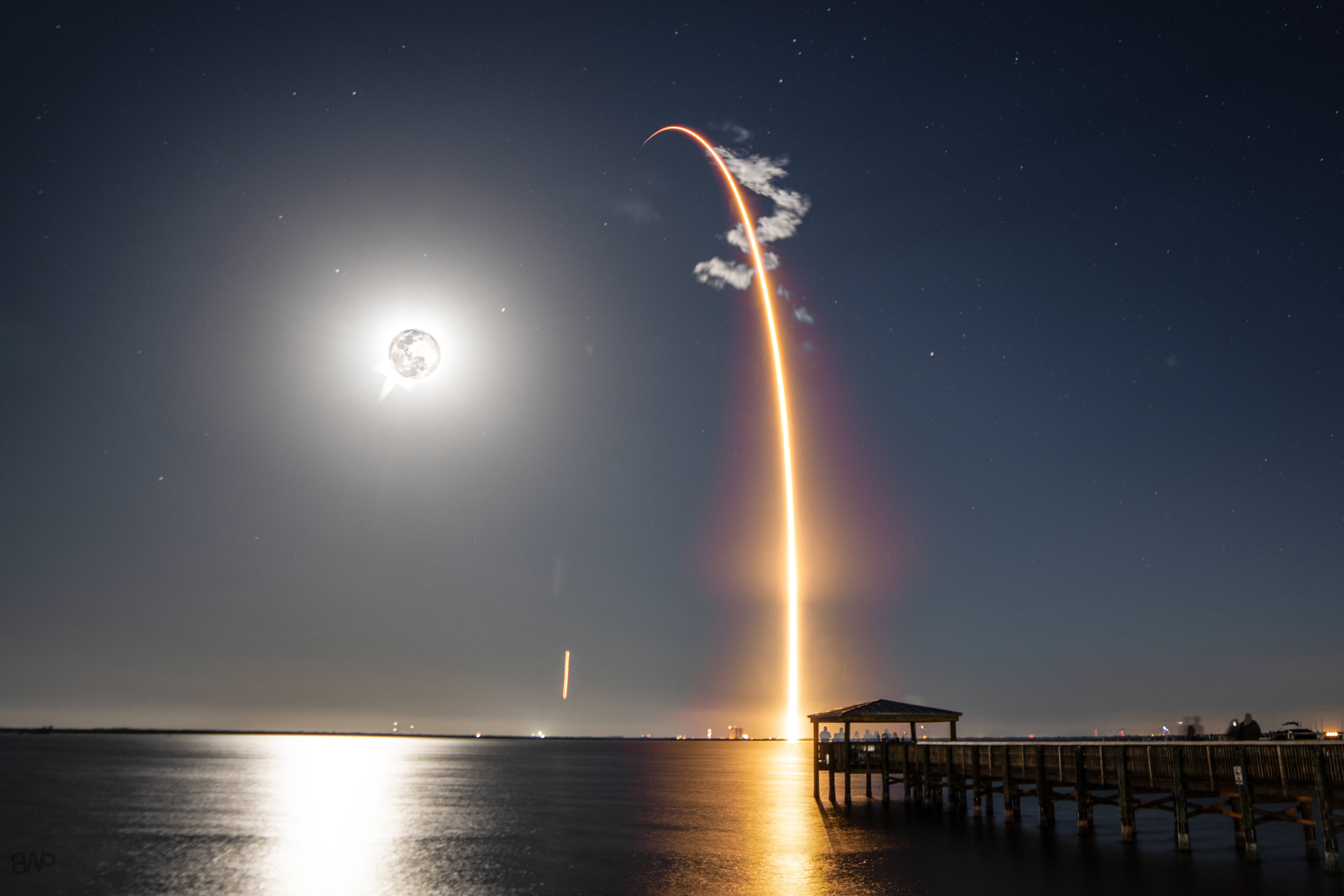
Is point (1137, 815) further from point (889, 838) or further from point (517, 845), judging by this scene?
point (517, 845)

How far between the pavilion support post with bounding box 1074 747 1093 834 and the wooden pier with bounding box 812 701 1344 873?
2.2 inches

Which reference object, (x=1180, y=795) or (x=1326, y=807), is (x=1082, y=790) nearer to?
(x=1180, y=795)

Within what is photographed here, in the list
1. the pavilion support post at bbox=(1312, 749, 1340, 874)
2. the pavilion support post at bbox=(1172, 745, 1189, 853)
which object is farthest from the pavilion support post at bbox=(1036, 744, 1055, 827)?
the pavilion support post at bbox=(1312, 749, 1340, 874)

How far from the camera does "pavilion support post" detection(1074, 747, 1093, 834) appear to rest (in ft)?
129

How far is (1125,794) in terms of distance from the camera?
36.6 metres

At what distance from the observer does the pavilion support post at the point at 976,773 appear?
47.4 metres

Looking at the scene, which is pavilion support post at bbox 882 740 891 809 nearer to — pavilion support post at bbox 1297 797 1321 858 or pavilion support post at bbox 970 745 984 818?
pavilion support post at bbox 970 745 984 818

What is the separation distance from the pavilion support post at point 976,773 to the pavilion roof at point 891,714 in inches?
139

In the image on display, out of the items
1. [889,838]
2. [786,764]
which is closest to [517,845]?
[889,838]

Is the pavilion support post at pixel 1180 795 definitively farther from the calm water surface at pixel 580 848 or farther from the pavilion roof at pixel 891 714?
the pavilion roof at pixel 891 714

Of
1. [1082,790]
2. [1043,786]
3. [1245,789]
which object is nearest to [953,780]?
[1043,786]

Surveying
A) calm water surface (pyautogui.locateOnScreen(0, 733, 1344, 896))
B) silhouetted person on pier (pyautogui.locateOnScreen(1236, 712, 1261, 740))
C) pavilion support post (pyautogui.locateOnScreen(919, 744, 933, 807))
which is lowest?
→ calm water surface (pyautogui.locateOnScreen(0, 733, 1344, 896))

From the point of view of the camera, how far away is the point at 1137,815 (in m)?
60.5

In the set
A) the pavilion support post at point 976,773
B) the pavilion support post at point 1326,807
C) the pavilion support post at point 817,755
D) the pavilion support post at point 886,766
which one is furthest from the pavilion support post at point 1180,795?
the pavilion support post at point 817,755
